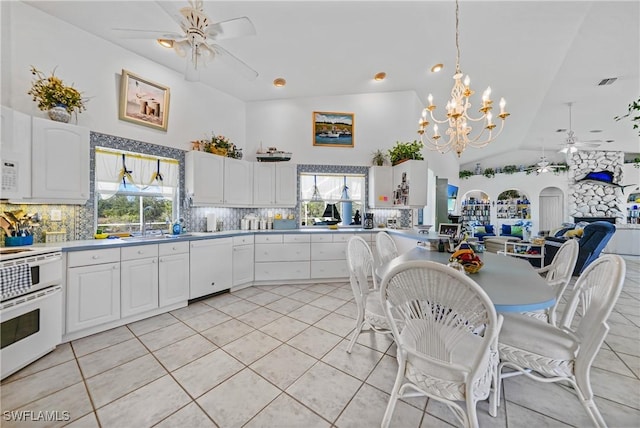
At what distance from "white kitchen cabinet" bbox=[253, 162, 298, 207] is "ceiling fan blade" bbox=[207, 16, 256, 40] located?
2255mm

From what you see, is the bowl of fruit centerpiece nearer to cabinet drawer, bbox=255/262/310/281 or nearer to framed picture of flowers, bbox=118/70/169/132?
cabinet drawer, bbox=255/262/310/281

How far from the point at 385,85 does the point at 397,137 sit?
3.33ft

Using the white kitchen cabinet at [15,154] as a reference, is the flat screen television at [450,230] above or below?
below

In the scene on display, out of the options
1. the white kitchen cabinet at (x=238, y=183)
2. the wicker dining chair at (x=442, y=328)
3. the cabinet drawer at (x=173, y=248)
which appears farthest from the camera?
the white kitchen cabinet at (x=238, y=183)

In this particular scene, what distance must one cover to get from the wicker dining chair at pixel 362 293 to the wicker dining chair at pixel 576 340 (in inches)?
30.6

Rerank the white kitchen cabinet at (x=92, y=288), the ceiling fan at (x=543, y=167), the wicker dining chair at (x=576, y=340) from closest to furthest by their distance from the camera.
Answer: the wicker dining chair at (x=576, y=340)
the white kitchen cabinet at (x=92, y=288)
the ceiling fan at (x=543, y=167)

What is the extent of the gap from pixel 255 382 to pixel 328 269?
8.22 ft

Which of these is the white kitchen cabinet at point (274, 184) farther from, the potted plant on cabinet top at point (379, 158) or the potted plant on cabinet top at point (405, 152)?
the potted plant on cabinet top at point (405, 152)

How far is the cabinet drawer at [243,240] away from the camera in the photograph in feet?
12.2

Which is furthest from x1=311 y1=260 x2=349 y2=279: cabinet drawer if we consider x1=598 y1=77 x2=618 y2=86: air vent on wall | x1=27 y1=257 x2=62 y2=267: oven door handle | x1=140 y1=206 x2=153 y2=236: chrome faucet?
x1=598 y1=77 x2=618 y2=86: air vent on wall

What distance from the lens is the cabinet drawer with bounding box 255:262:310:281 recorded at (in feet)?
13.0

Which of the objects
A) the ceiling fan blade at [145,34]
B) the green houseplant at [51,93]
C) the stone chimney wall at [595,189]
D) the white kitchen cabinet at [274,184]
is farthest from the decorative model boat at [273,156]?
the stone chimney wall at [595,189]

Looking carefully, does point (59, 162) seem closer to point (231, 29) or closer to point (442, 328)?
point (231, 29)

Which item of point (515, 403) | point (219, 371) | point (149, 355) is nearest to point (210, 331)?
point (149, 355)
